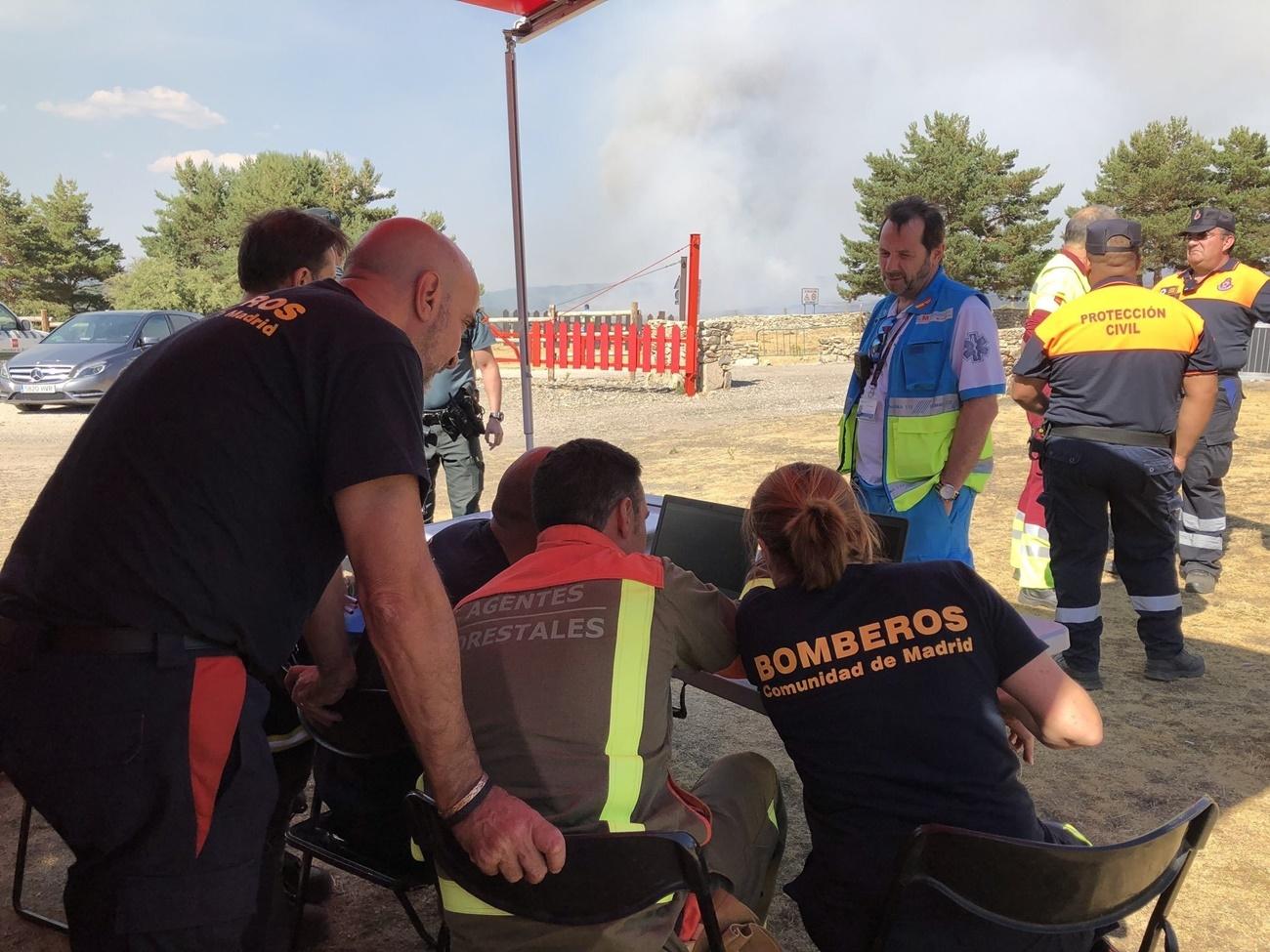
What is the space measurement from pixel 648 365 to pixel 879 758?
50.3 feet

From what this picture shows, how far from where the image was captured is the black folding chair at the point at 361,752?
192 cm

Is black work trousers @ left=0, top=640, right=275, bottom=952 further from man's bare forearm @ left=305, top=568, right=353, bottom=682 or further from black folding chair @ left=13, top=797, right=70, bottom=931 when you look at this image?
black folding chair @ left=13, top=797, right=70, bottom=931

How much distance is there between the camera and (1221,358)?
17.8ft

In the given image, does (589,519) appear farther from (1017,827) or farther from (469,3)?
(469,3)

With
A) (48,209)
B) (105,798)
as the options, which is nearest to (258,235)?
(105,798)

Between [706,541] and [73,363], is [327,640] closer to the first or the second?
[706,541]

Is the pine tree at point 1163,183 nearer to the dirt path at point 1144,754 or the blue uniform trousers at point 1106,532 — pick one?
the dirt path at point 1144,754

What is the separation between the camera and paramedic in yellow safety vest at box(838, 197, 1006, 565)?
3166 millimetres

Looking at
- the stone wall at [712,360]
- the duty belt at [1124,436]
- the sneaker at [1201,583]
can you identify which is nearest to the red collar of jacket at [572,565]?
the duty belt at [1124,436]

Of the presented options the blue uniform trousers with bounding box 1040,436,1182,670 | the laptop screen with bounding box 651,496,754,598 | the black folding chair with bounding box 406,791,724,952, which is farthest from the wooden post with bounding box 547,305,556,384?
the black folding chair with bounding box 406,791,724,952

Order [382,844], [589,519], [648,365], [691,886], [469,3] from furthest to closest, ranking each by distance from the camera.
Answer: [648,365] → [469,3] → [382,844] → [589,519] → [691,886]

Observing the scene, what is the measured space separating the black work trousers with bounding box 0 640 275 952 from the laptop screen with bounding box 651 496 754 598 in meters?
1.41

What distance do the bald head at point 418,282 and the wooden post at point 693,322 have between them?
13.7m

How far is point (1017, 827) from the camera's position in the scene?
1.71 meters
